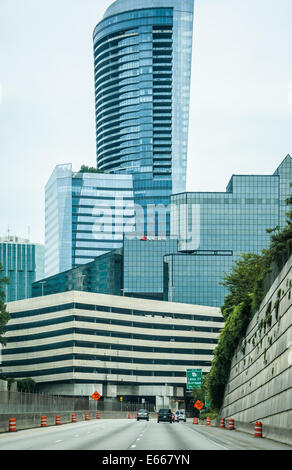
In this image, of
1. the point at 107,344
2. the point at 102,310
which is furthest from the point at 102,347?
the point at 102,310

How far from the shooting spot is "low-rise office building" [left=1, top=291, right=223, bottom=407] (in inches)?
6432

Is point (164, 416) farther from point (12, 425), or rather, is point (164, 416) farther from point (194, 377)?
point (12, 425)

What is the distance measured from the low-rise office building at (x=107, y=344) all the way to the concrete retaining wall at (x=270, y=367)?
9744cm

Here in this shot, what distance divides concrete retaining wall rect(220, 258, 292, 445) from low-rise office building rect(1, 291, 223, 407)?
320 feet

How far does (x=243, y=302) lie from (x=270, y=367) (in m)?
23.1

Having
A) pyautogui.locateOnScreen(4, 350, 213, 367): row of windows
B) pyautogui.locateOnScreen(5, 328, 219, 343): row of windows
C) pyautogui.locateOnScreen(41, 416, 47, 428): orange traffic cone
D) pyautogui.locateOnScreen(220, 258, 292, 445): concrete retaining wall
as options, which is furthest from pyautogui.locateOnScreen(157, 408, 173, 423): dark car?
pyautogui.locateOnScreen(5, 328, 219, 343): row of windows

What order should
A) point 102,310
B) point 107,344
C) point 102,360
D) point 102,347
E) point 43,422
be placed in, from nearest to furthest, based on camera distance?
point 43,422, point 102,347, point 102,360, point 107,344, point 102,310

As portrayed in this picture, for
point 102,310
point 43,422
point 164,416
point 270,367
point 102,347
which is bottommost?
point 164,416

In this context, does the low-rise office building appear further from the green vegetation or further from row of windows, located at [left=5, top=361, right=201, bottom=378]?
the green vegetation

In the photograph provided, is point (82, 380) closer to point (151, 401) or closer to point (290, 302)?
point (151, 401)

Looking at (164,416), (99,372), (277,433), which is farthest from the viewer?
(99,372)

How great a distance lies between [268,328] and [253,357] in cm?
933

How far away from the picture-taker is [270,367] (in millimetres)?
46656
